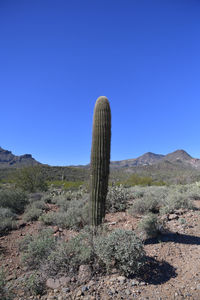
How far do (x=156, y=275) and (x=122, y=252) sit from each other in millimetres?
726

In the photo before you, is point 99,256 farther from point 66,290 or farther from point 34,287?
point 34,287

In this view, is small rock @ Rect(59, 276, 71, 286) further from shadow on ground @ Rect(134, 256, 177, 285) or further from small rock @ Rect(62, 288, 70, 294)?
shadow on ground @ Rect(134, 256, 177, 285)

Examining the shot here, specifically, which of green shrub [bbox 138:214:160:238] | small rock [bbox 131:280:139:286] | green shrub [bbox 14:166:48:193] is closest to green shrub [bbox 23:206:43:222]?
green shrub [bbox 138:214:160:238]

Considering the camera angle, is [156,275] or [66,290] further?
[156,275]

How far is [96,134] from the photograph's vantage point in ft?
18.6

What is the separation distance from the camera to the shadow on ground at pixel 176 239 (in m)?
4.71

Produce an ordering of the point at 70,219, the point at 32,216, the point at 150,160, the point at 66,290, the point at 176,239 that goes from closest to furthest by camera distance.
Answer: the point at 66,290
the point at 176,239
the point at 70,219
the point at 32,216
the point at 150,160

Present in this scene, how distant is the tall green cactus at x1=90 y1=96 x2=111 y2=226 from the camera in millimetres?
5230

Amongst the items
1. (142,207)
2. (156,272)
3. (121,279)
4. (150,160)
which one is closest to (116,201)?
(142,207)

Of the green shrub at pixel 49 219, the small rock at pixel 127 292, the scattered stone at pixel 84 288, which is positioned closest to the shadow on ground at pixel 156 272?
the small rock at pixel 127 292

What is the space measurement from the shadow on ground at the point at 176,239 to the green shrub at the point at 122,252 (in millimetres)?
1388

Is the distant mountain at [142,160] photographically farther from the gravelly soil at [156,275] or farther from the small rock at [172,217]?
the gravelly soil at [156,275]

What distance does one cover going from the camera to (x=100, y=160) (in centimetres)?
546

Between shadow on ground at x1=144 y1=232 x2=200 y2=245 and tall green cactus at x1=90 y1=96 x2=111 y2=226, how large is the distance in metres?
1.44
